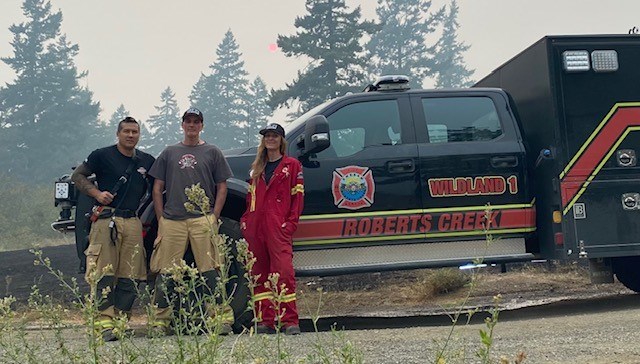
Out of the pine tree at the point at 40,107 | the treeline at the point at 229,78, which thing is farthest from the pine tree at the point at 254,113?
the pine tree at the point at 40,107

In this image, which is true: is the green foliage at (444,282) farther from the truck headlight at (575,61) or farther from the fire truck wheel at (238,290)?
the fire truck wheel at (238,290)

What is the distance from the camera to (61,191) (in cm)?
518

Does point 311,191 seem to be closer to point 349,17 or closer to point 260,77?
point 349,17

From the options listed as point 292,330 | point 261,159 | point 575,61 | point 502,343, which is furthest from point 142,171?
point 575,61

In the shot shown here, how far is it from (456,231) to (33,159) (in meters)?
43.6

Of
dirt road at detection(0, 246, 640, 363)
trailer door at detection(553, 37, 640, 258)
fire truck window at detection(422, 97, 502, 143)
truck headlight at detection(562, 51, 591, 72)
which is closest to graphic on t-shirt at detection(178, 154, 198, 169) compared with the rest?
dirt road at detection(0, 246, 640, 363)

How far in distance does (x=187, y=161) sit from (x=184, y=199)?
0.32 metres

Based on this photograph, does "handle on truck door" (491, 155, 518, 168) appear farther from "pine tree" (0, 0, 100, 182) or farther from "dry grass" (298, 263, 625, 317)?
"pine tree" (0, 0, 100, 182)

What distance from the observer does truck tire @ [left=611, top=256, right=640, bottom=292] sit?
6753 mm

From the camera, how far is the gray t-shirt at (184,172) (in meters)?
4.85

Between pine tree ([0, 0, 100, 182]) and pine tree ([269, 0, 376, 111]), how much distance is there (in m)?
20.9

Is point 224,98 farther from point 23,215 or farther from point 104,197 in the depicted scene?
point 104,197

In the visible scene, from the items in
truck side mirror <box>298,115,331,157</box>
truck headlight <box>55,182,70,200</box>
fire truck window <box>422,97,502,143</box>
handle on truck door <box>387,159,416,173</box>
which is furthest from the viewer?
fire truck window <box>422,97,502,143</box>

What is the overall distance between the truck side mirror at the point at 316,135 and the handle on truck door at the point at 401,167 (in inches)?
27.0
